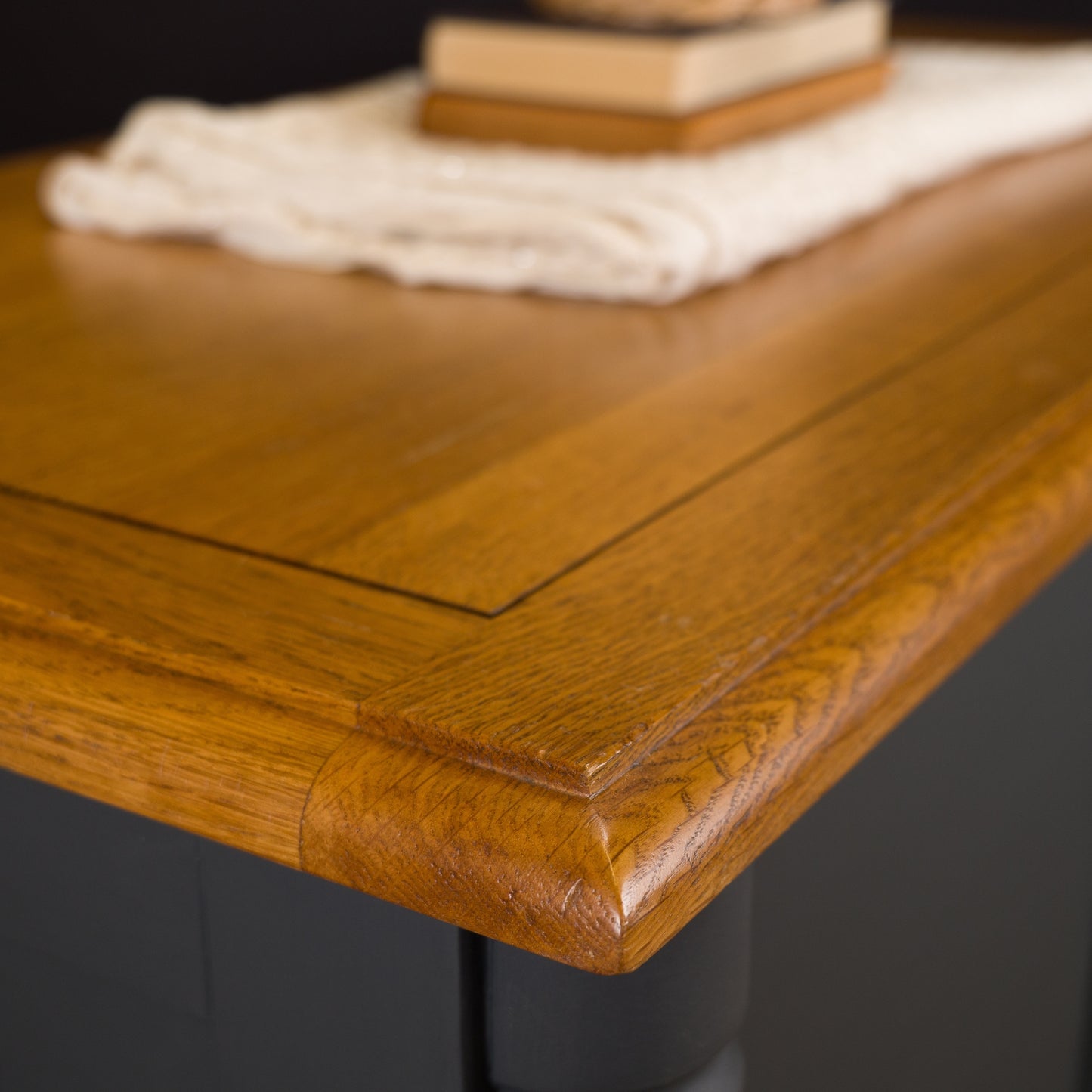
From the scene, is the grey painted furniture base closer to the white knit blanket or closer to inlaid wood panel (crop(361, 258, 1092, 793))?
inlaid wood panel (crop(361, 258, 1092, 793))

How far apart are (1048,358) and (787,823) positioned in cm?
26

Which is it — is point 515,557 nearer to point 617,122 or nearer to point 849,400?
point 849,400

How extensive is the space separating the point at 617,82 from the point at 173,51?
77 cm

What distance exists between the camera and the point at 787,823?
1.02 ft

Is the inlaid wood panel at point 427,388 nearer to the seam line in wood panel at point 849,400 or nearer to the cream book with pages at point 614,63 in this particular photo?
the seam line in wood panel at point 849,400

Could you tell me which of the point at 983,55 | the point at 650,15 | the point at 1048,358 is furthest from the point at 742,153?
the point at 983,55

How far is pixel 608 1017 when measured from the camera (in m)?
0.31

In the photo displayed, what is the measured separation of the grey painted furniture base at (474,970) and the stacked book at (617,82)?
0.33 meters

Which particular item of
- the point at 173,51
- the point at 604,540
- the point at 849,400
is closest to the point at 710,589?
the point at 604,540

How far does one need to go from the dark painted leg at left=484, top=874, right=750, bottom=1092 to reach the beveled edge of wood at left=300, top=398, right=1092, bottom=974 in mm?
30

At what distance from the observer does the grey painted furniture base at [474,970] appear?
1.02 ft

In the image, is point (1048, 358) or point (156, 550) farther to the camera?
point (1048, 358)

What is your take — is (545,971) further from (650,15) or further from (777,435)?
(650,15)

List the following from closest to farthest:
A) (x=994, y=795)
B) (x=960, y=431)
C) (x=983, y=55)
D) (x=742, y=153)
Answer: (x=960, y=431), (x=994, y=795), (x=742, y=153), (x=983, y=55)
